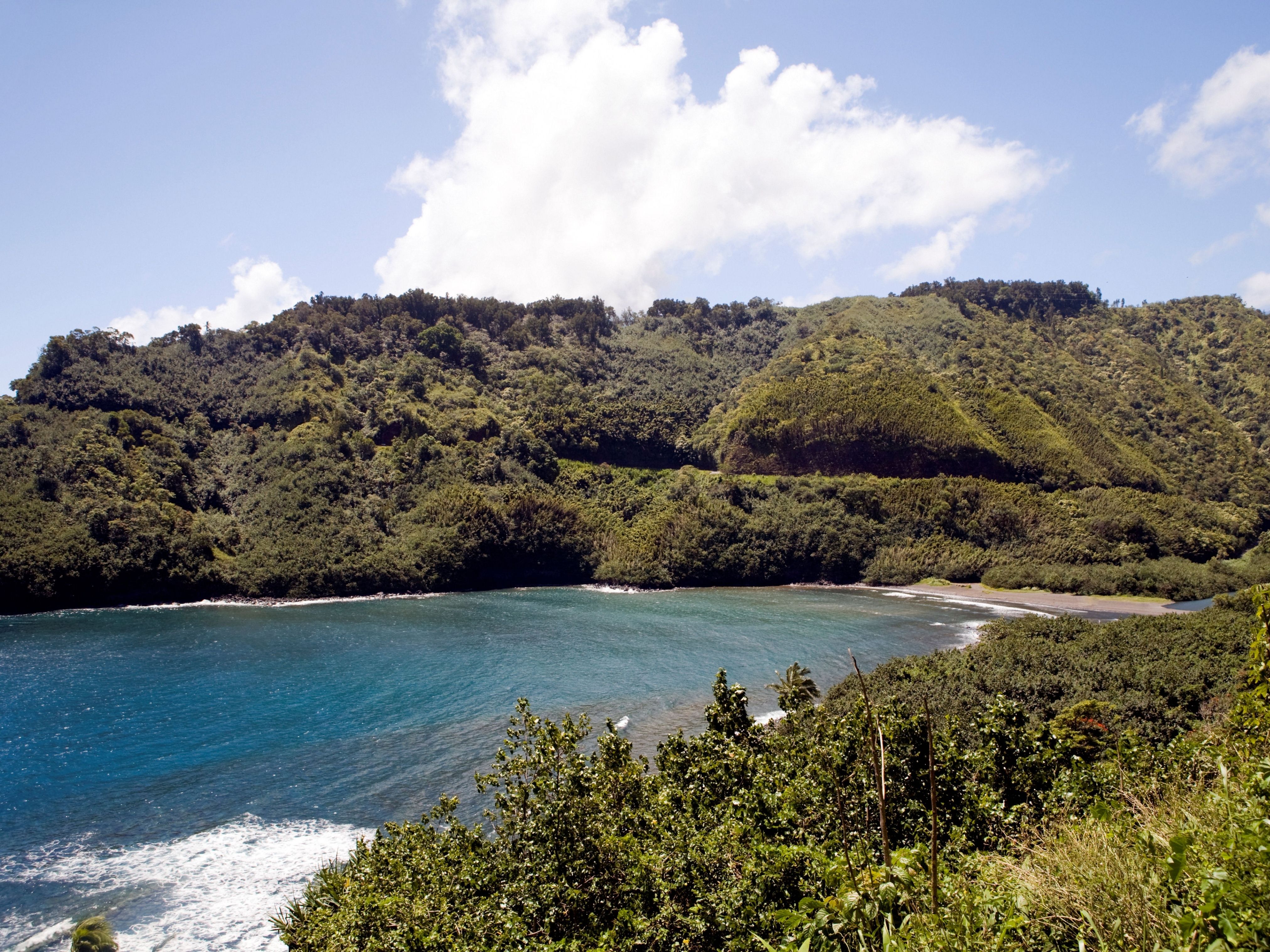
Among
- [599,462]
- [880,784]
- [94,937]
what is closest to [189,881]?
[94,937]

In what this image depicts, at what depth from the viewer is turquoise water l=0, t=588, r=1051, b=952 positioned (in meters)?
20.1

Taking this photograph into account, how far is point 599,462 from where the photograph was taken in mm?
109688

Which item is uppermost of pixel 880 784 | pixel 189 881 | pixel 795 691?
pixel 880 784

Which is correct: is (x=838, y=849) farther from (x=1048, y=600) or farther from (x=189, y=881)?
(x=1048, y=600)

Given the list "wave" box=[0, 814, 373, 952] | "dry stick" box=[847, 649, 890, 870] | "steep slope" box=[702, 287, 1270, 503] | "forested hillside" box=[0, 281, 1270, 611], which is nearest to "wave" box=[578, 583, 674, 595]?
"forested hillside" box=[0, 281, 1270, 611]

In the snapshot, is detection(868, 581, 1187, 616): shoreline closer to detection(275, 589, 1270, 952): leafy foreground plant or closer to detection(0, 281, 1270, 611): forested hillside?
detection(0, 281, 1270, 611): forested hillside

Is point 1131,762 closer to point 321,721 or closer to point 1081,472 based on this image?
point 321,721

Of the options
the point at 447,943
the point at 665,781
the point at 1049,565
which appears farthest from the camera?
the point at 1049,565

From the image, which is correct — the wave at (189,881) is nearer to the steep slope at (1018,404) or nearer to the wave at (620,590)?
the wave at (620,590)

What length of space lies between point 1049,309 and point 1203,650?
14483cm

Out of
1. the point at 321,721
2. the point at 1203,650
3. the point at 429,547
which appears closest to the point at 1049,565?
the point at 1203,650

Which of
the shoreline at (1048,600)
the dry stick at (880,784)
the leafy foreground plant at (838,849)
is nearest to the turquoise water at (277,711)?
the shoreline at (1048,600)

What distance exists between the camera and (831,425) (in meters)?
103

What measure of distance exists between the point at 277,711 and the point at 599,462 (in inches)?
3036
